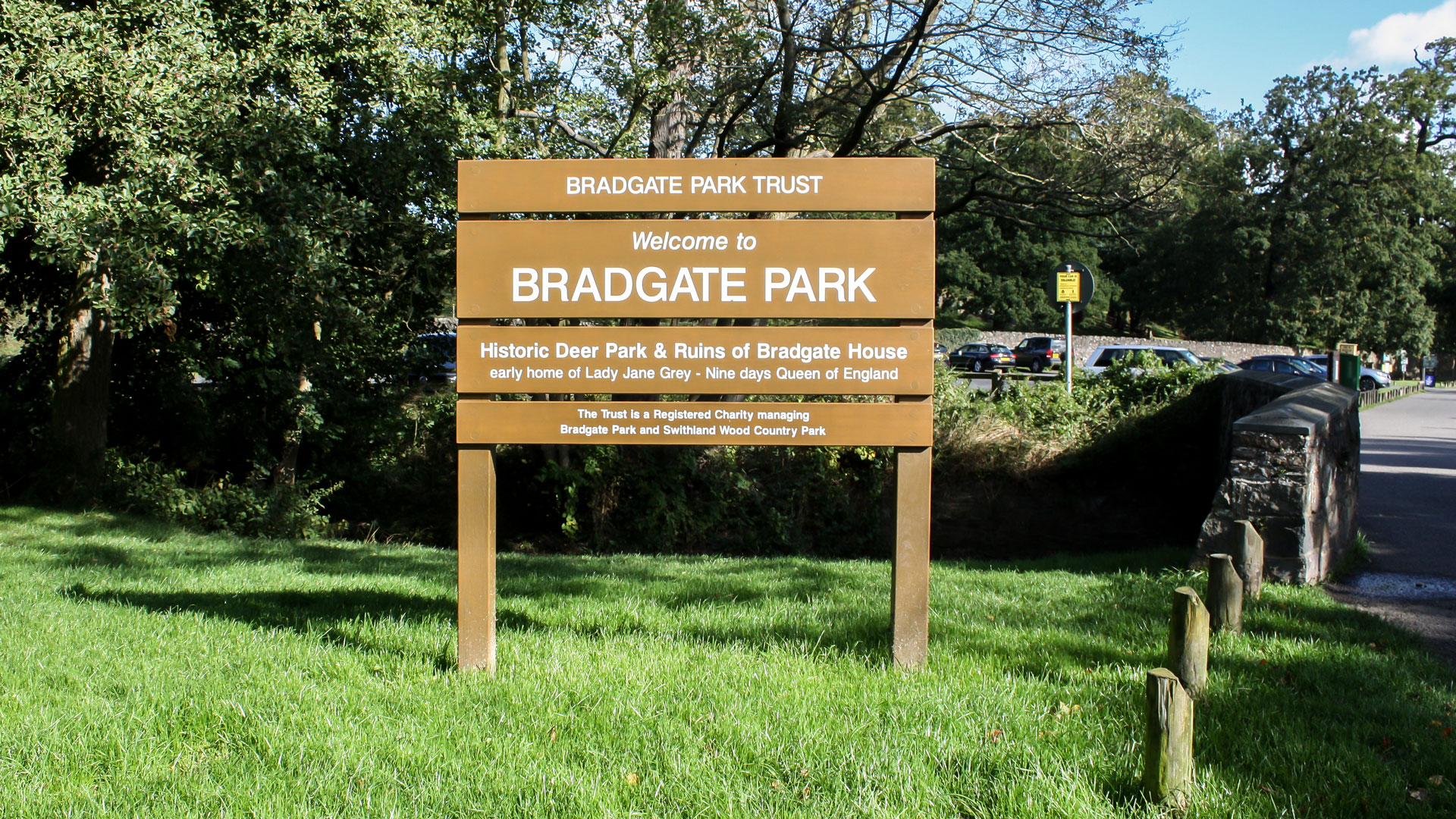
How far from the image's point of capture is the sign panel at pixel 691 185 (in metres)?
4.65

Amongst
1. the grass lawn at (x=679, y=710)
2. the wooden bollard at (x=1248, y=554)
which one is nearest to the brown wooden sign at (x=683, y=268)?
the grass lawn at (x=679, y=710)

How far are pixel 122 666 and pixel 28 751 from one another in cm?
93

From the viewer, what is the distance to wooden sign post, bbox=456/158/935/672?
4.63m

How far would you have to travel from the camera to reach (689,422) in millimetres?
4672

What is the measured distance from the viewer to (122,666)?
448cm

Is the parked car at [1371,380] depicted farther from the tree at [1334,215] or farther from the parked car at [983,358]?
the parked car at [983,358]

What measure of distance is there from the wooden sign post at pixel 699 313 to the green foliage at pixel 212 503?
9.33m

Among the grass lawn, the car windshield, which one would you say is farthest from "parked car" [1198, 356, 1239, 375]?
the grass lawn

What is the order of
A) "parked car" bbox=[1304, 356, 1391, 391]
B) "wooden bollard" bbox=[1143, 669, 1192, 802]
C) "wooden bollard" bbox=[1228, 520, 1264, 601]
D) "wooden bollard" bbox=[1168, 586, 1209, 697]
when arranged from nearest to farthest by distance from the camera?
1. "wooden bollard" bbox=[1143, 669, 1192, 802]
2. "wooden bollard" bbox=[1168, 586, 1209, 697]
3. "wooden bollard" bbox=[1228, 520, 1264, 601]
4. "parked car" bbox=[1304, 356, 1391, 391]

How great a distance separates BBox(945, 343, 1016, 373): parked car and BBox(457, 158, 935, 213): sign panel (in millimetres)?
37008

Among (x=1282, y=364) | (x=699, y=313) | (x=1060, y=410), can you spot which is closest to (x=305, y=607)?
(x=699, y=313)

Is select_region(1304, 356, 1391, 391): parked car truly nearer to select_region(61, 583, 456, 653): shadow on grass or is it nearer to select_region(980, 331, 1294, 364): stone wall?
select_region(980, 331, 1294, 364): stone wall

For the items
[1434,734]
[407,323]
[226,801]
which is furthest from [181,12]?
[1434,734]

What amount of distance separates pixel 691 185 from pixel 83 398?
1160 cm
